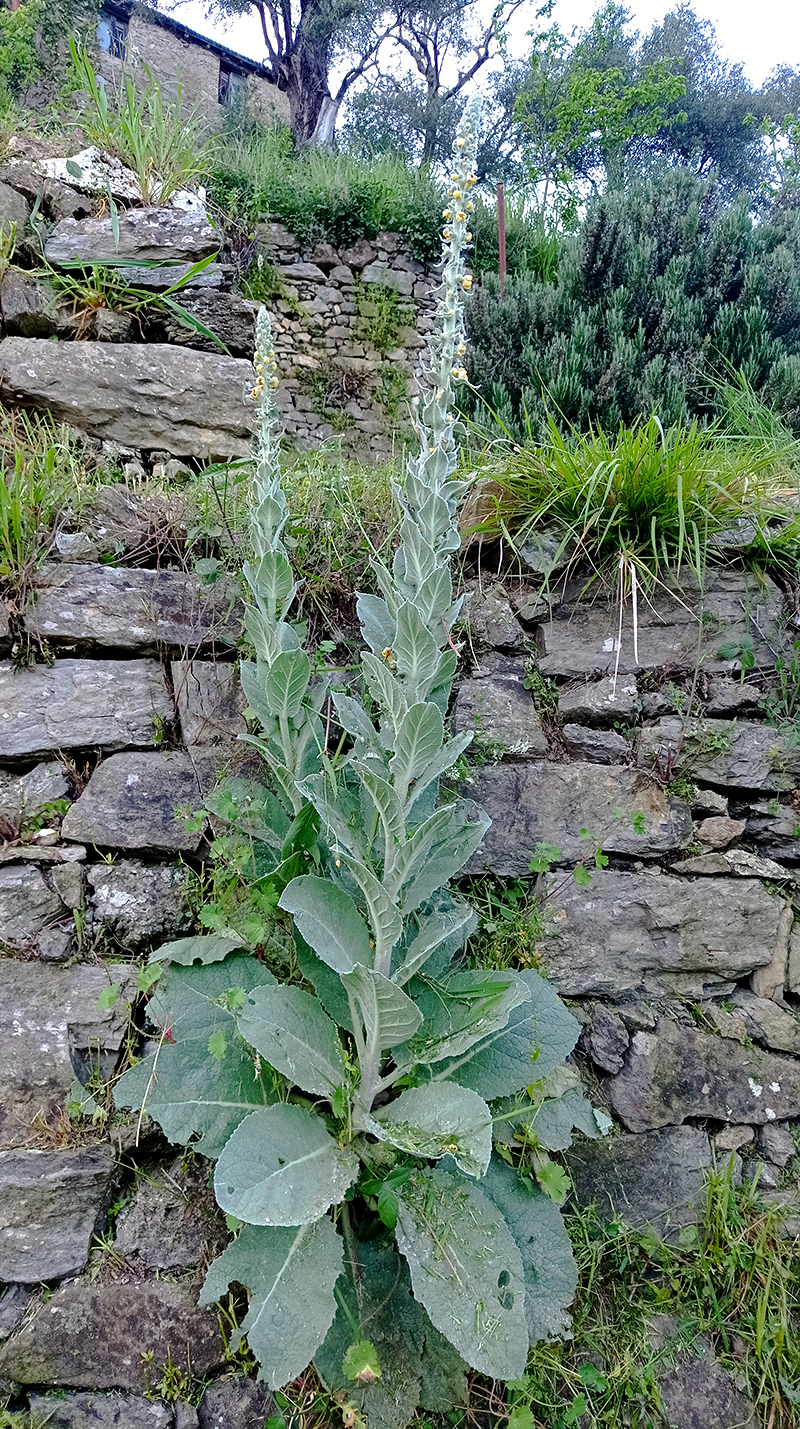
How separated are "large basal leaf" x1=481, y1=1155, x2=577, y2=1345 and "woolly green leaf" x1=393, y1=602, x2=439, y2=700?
3.90 ft

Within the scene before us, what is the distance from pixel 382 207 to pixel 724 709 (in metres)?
5.97

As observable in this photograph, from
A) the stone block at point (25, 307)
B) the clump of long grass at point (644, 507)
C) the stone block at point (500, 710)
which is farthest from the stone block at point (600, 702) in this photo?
the stone block at point (25, 307)

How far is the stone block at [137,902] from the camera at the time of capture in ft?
7.32

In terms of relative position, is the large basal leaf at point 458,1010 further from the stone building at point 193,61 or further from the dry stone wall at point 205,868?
the stone building at point 193,61

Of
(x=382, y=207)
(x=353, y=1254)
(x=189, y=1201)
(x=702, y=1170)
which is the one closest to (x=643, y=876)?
(x=702, y=1170)

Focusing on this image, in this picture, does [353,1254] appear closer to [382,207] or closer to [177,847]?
[177,847]

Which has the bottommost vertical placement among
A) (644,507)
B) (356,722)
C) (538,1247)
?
(538,1247)

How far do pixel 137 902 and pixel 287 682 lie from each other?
839 mm

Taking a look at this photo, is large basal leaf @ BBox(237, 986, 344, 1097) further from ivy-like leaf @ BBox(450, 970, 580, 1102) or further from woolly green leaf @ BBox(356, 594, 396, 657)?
woolly green leaf @ BBox(356, 594, 396, 657)

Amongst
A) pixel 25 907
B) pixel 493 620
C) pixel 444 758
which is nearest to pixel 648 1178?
pixel 444 758

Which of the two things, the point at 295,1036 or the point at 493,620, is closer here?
the point at 295,1036

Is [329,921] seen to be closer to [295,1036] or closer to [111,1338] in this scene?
[295,1036]

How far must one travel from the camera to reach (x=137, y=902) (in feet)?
7.41

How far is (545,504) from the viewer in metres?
2.78
